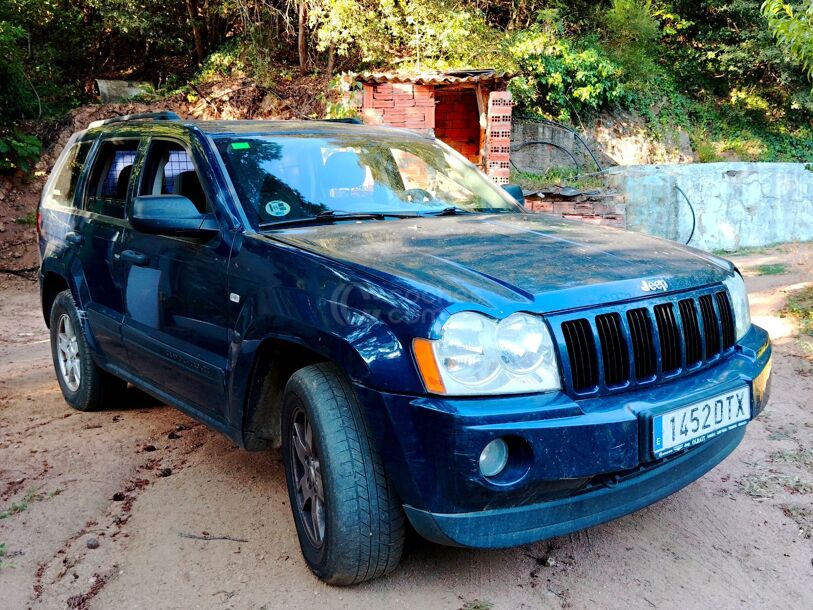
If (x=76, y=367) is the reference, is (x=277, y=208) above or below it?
above

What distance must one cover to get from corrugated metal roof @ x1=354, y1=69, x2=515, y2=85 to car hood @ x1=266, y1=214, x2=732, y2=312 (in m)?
10.1

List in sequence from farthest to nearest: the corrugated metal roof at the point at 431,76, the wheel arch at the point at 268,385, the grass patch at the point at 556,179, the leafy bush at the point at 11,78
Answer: the leafy bush at the point at 11,78, the corrugated metal roof at the point at 431,76, the grass patch at the point at 556,179, the wheel arch at the point at 268,385

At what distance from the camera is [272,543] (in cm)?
307

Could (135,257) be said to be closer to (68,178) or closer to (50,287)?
(68,178)

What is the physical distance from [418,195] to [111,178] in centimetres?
191

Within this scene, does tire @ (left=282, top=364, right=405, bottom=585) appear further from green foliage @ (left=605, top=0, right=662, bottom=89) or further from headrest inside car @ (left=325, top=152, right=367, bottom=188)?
green foliage @ (left=605, top=0, right=662, bottom=89)

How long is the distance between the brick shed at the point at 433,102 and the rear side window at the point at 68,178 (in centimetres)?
859

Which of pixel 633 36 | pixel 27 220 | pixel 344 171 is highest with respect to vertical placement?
pixel 633 36

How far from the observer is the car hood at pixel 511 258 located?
247cm

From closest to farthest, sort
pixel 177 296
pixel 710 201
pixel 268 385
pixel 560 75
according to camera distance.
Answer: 1. pixel 268 385
2. pixel 177 296
3. pixel 710 201
4. pixel 560 75

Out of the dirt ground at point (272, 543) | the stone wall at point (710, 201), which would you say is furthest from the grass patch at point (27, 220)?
the stone wall at point (710, 201)

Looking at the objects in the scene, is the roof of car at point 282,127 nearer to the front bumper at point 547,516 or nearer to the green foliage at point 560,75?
the front bumper at point 547,516

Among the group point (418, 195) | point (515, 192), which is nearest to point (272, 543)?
point (418, 195)

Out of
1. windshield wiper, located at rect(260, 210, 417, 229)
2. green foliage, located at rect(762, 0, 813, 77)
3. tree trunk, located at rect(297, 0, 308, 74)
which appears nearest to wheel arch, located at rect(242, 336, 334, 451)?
windshield wiper, located at rect(260, 210, 417, 229)
